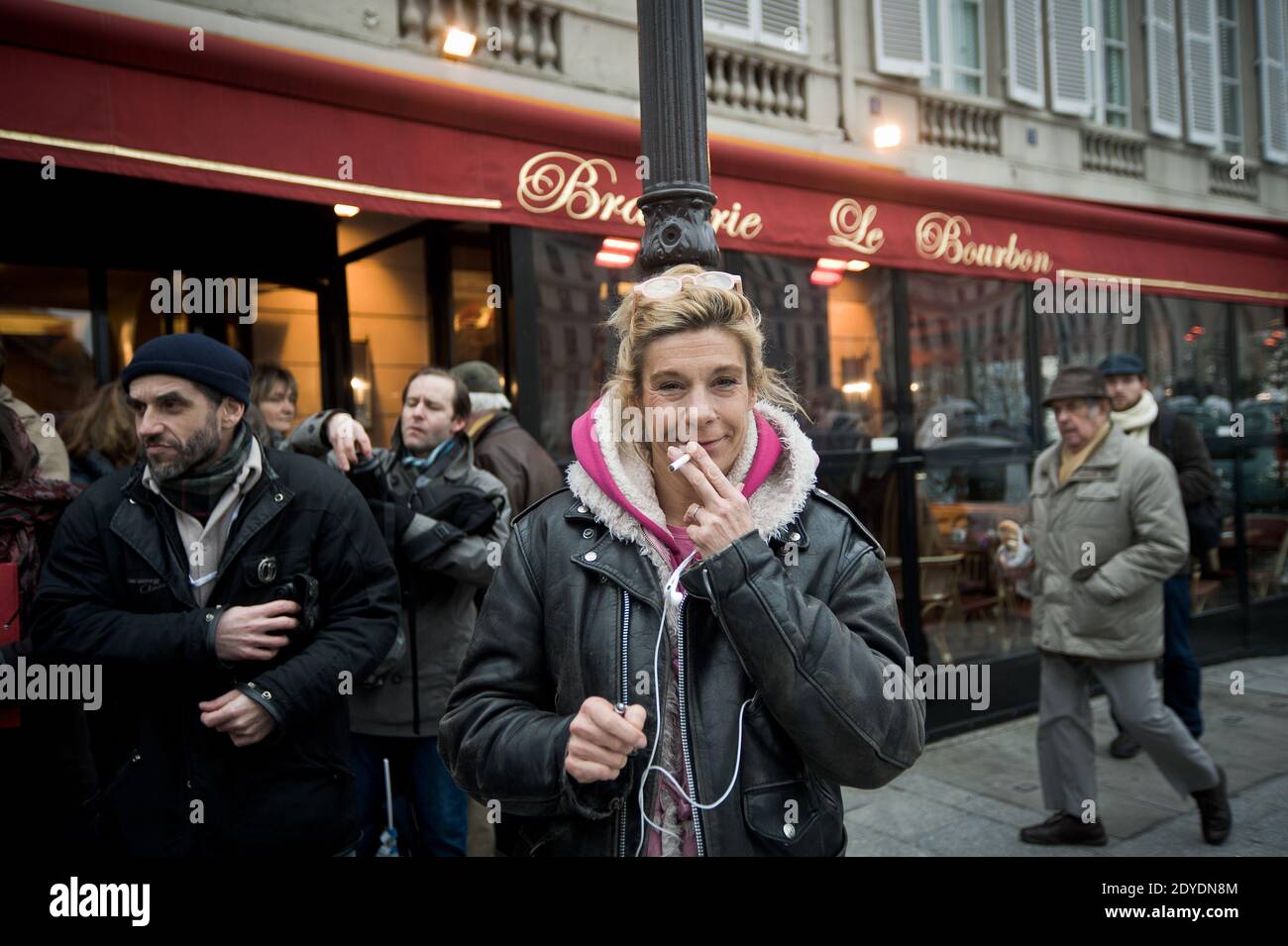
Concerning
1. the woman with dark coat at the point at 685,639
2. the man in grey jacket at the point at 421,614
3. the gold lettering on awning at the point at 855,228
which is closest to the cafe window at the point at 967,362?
the gold lettering on awning at the point at 855,228

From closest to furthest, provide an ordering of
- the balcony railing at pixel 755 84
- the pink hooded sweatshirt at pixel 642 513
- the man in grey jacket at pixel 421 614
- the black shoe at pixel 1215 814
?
1. the pink hooded sweatshirt at pixel 642 513
2. the man in grey jacket at pixel 421 614
3. the black shoe at pixel 1215 814
4. the balcony railing at pixel 755 84

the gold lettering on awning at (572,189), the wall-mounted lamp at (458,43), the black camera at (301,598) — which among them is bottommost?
the black camera at (301,598)

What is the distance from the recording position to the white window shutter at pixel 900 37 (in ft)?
24.9

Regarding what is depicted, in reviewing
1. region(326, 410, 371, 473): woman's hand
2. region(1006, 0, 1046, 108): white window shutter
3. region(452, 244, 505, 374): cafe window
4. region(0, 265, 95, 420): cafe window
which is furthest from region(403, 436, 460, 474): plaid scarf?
region(1006, 0, 1046, 108): white window shutter

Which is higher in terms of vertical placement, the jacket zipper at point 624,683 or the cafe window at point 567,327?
the cafe window at point 567,327

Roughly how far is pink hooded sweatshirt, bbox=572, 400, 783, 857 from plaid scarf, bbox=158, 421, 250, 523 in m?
1.14

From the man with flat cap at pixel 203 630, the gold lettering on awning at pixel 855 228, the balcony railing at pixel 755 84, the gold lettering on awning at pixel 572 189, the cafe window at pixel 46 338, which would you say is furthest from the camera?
the balcony railing at pixel 755 84

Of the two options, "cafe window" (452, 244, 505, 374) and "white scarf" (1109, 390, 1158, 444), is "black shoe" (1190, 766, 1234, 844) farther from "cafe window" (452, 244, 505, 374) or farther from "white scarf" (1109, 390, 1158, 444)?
"cafe window" (452, 244, 505, 374)

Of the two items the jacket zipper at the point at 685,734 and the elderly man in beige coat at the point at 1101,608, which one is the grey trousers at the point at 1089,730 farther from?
the jacket zipper at the point at 685,734

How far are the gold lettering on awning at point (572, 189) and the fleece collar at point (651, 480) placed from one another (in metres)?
2.99
